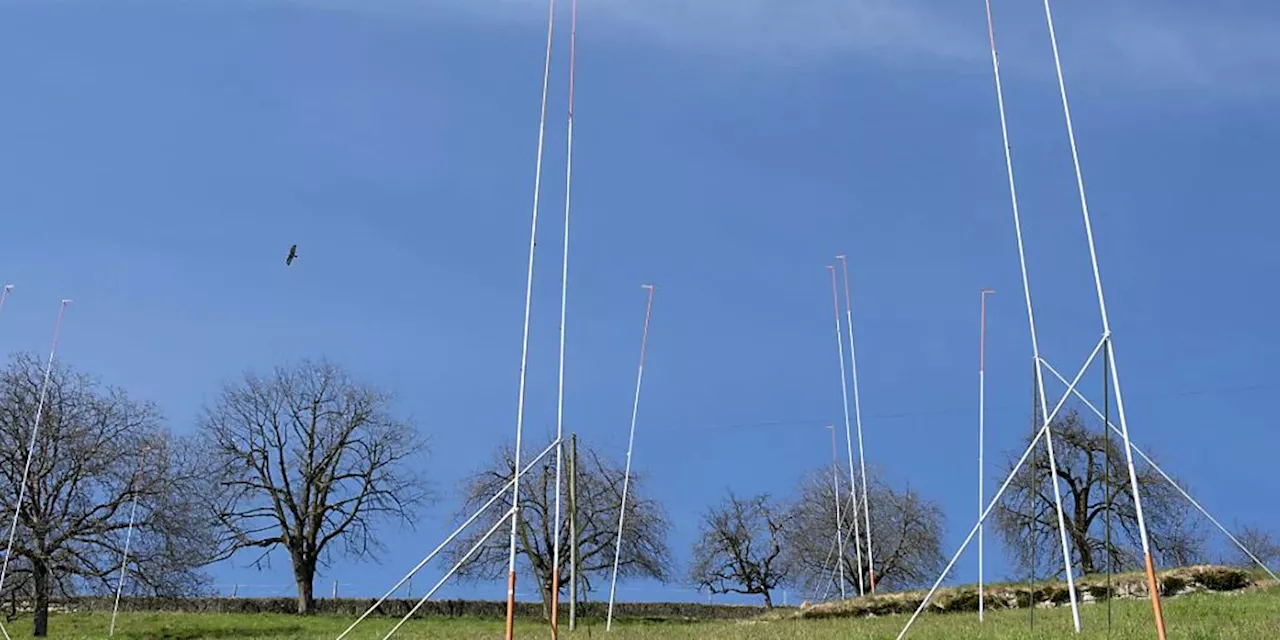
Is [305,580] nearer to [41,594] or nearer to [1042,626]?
[41,594]

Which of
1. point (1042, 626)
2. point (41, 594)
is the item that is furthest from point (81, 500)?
point (1042, 626)

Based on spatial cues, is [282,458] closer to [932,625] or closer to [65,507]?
[65,507]

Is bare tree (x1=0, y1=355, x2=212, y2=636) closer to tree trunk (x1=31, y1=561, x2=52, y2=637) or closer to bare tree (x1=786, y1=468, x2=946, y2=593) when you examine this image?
tree trunk (x1=31, y1=561, x2=52, y2=637)

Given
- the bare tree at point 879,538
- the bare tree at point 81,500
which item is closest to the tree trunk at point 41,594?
the bare tree at point 81,500

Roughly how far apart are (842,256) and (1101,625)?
51.4ft

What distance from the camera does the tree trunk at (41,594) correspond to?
4203cm

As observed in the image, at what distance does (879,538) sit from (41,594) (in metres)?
40.5

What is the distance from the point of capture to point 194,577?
45.4 m

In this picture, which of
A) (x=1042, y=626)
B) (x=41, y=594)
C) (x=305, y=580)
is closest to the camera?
(x=1042, y=626)

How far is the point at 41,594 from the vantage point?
42.0 metres

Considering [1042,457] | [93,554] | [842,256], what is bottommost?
[93,554]

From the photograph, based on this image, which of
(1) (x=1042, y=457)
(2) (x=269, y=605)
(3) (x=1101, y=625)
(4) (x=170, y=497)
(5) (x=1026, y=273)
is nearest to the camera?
(5) (x=1026, y=273)

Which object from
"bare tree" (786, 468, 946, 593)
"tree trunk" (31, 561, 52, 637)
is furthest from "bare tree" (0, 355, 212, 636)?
"bare tree" (786, 468, 946, 593)

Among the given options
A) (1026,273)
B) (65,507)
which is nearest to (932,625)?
(1026,273)
